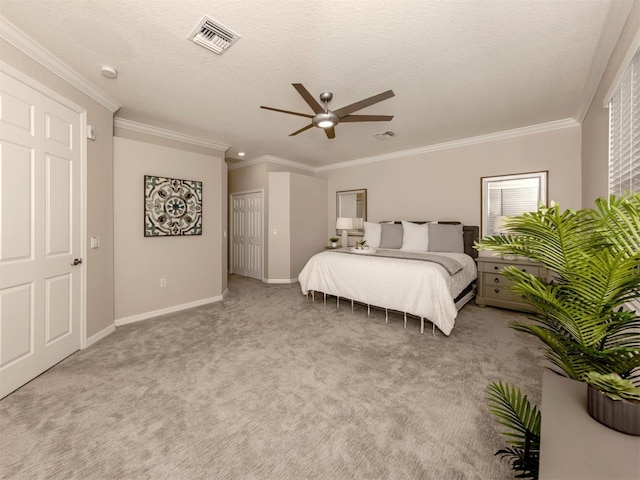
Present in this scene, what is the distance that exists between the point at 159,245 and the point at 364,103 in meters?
3.24

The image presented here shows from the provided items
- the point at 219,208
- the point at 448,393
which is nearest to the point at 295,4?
the point at 448,393

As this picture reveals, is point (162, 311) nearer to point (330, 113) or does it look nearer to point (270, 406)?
point (270, 406)

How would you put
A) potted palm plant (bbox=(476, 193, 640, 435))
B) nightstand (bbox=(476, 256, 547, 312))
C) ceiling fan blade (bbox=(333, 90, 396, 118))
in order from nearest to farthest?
potted palm plant (bbox=(476, 193, 640, 435)) < ceiling fan blade (bbox=(333, 90, 396, 118)) < nightstand (bbox=(476, 256, 547, 312))

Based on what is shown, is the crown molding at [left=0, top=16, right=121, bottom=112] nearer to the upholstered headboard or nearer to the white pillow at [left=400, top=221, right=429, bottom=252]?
the white pillow at [left=400, top=221, right=429, bottom=252]

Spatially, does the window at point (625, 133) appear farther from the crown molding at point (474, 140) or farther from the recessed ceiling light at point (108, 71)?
the recessed ceiling light at point (108, 71)

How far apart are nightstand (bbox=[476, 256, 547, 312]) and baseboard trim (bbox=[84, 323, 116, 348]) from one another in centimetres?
487

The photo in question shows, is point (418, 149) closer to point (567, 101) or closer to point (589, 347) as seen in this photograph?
point (567, 101)

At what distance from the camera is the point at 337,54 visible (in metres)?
2.26

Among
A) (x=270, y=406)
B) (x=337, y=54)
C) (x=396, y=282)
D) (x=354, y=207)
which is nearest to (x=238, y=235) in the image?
(x=354, y=207)

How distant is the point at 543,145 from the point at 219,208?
4.96m

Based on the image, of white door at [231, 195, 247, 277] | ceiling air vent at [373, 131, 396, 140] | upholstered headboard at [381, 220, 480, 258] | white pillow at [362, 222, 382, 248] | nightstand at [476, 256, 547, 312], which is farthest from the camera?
white door at [231, 195, 247, 277]

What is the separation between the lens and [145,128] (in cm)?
379

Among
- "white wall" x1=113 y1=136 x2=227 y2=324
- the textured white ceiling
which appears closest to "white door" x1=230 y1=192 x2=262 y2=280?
"white wall" x1=113 y1=136 x2=227 y2=324

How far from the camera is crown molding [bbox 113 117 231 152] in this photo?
141 inches
